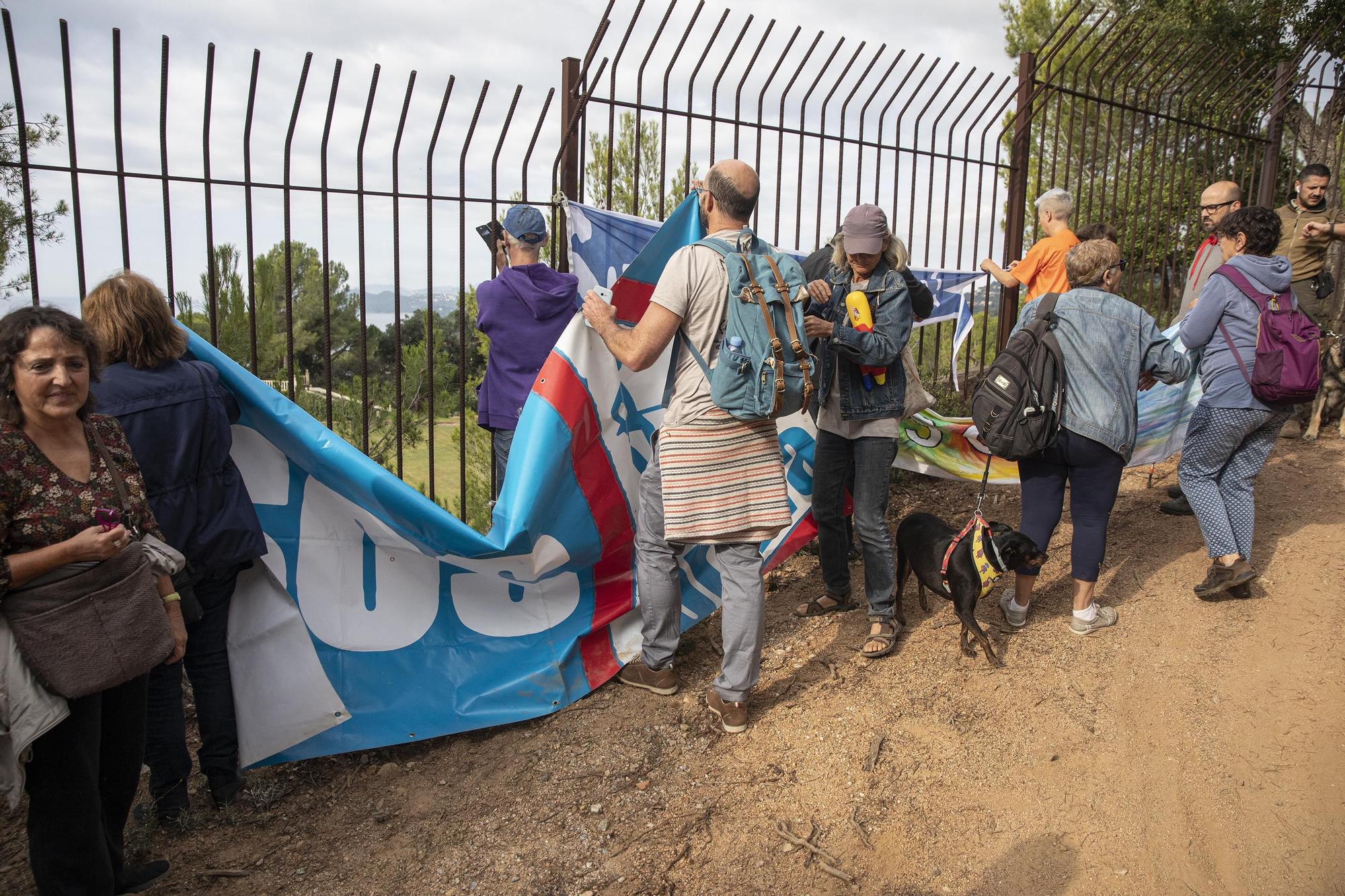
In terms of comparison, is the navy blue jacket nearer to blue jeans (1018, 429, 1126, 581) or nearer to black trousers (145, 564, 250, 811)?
black trousers (145, 564, 250, 811)

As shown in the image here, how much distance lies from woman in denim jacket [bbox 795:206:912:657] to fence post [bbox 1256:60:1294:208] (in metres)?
6.74

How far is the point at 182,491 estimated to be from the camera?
2869mm

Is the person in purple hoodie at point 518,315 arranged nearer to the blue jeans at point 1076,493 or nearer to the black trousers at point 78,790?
the black trousers at point 78,790

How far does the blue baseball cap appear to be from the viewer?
408cm

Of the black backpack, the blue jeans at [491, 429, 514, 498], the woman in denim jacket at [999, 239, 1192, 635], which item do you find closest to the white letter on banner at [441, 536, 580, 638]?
the blue jeans at [491, 429, 514, 498]

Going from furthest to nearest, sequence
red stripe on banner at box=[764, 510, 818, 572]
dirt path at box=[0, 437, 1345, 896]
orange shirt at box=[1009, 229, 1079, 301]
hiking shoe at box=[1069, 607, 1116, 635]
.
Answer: orange shirt at box=[1009, 229, 1079, 301] < red stripe on banner at box=[764, 510, 818, 572] < hiking shoe at box=[1069, 607, 1116, 635] < dirt path at box=[0, 437, 1345, 896]

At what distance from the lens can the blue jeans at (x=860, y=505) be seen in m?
3.99

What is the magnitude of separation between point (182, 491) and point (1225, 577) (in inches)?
173

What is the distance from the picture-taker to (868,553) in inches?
160

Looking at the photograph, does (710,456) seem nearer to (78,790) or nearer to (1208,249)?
(78,790)

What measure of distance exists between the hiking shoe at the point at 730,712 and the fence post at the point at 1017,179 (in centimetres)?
403

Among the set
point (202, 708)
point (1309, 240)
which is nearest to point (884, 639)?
point (202, 708)

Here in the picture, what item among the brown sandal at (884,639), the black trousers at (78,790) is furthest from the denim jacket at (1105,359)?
the black trousers at (78,790)

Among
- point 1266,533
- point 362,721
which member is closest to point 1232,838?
point 1266,533
